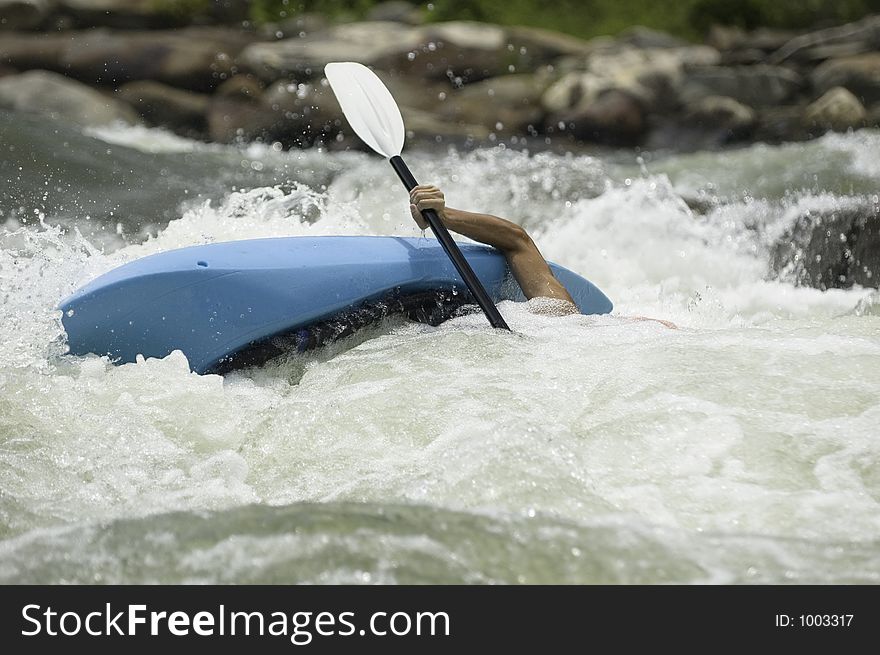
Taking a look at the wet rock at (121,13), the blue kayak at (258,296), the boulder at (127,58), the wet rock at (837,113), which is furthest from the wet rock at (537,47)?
the blue kayak at (258,296)

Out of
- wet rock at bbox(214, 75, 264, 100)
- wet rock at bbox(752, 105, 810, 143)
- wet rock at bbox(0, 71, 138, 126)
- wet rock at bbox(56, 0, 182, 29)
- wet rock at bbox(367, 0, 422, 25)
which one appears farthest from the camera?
wet rock at bbox(367, 0, 422, 25)

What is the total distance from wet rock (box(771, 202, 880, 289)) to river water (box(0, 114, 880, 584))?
3.59 feet

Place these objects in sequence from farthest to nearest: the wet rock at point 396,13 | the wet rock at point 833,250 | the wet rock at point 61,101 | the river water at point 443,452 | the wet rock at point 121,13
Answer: the wet rock at point 396,13 → the wet rock at point 121,13 → the wet rock at point 61,101 → the wet rock at point 833,250 → the river water at point 443,452

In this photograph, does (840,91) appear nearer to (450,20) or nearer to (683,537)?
(450,20)

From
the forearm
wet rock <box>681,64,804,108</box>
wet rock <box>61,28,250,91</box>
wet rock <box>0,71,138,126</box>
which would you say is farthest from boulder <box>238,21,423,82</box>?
the forearm

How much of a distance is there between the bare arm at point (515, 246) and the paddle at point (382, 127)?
126mm

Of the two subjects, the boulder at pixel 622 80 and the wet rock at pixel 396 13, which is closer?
the boulder at pixel 622 80

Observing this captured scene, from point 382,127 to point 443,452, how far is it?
1522 millimetres

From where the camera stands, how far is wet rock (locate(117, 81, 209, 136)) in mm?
8094

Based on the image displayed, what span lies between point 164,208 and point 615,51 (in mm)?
5889

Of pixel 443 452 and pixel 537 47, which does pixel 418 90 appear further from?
pixel 443 452

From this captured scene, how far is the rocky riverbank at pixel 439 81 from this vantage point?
8.20 metres

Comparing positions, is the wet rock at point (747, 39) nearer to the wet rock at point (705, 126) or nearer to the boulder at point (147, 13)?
the wet rock at point (705, 126)

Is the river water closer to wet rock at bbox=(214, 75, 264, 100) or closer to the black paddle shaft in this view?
the black paddle shaft
